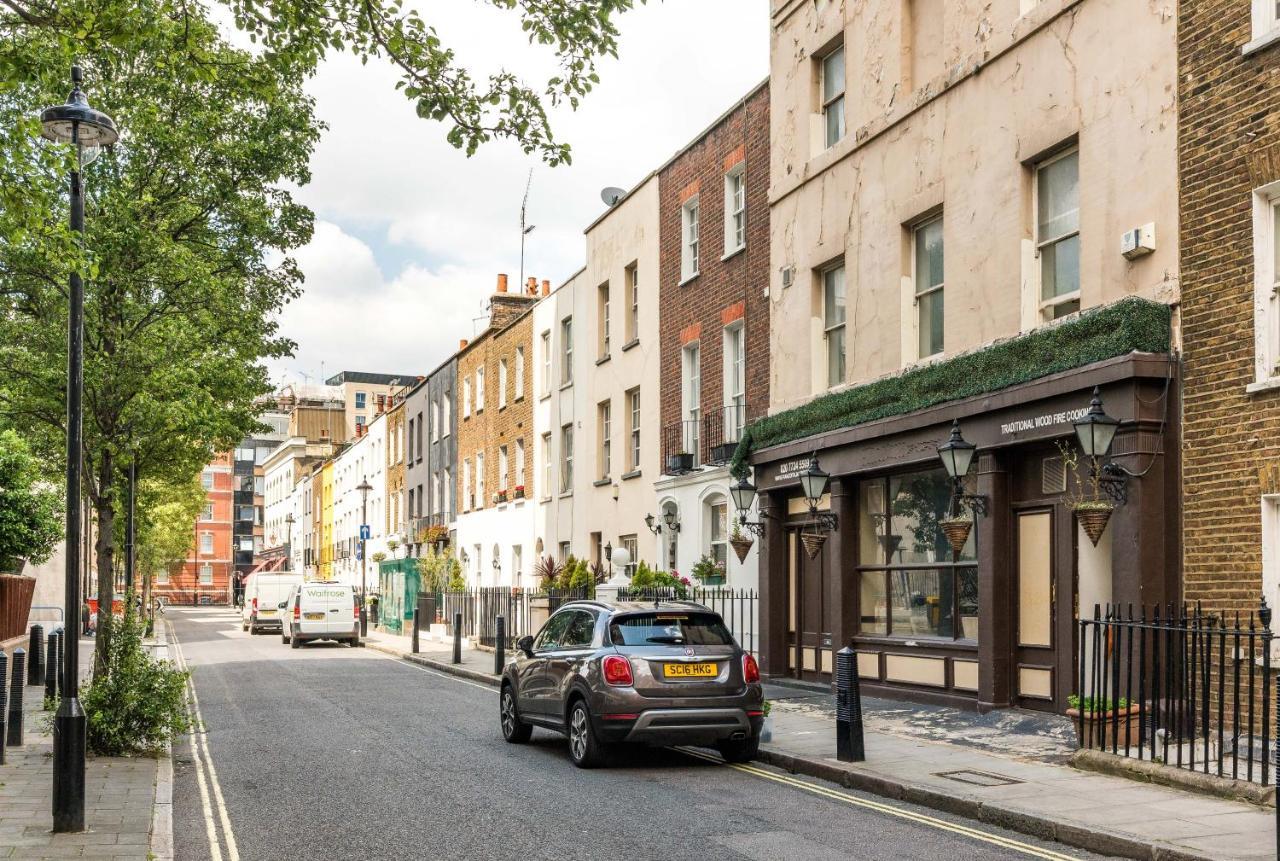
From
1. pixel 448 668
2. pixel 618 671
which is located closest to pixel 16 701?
pixel 618 671

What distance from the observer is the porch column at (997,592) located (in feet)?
47.2

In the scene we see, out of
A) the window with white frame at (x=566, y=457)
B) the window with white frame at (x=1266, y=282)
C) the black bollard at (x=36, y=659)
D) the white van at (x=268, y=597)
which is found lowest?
the white van at (x=268, y=597)

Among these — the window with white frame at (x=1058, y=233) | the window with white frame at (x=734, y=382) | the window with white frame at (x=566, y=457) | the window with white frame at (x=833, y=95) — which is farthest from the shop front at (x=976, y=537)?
the window with white frame at (x=566, y=457)

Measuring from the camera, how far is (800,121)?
19953 mm

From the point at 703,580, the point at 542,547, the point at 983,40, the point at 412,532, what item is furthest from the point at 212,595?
the point at 983,40

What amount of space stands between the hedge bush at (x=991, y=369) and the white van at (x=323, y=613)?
1854cm

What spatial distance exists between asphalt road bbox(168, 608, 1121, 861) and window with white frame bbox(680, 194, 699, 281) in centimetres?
1075

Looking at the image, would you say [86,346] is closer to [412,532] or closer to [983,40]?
[983,40]

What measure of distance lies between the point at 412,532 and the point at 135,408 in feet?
103

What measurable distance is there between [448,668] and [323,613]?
10476 mm

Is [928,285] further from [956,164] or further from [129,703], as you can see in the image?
[129,703]

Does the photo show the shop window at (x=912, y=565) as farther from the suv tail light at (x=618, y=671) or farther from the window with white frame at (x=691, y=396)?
the window with white frame at (x=691, y=396)

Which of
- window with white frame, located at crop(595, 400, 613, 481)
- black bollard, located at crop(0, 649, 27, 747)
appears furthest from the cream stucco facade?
black bollard, located at crop(0, 649, 27, 747)

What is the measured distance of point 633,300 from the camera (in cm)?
2825
